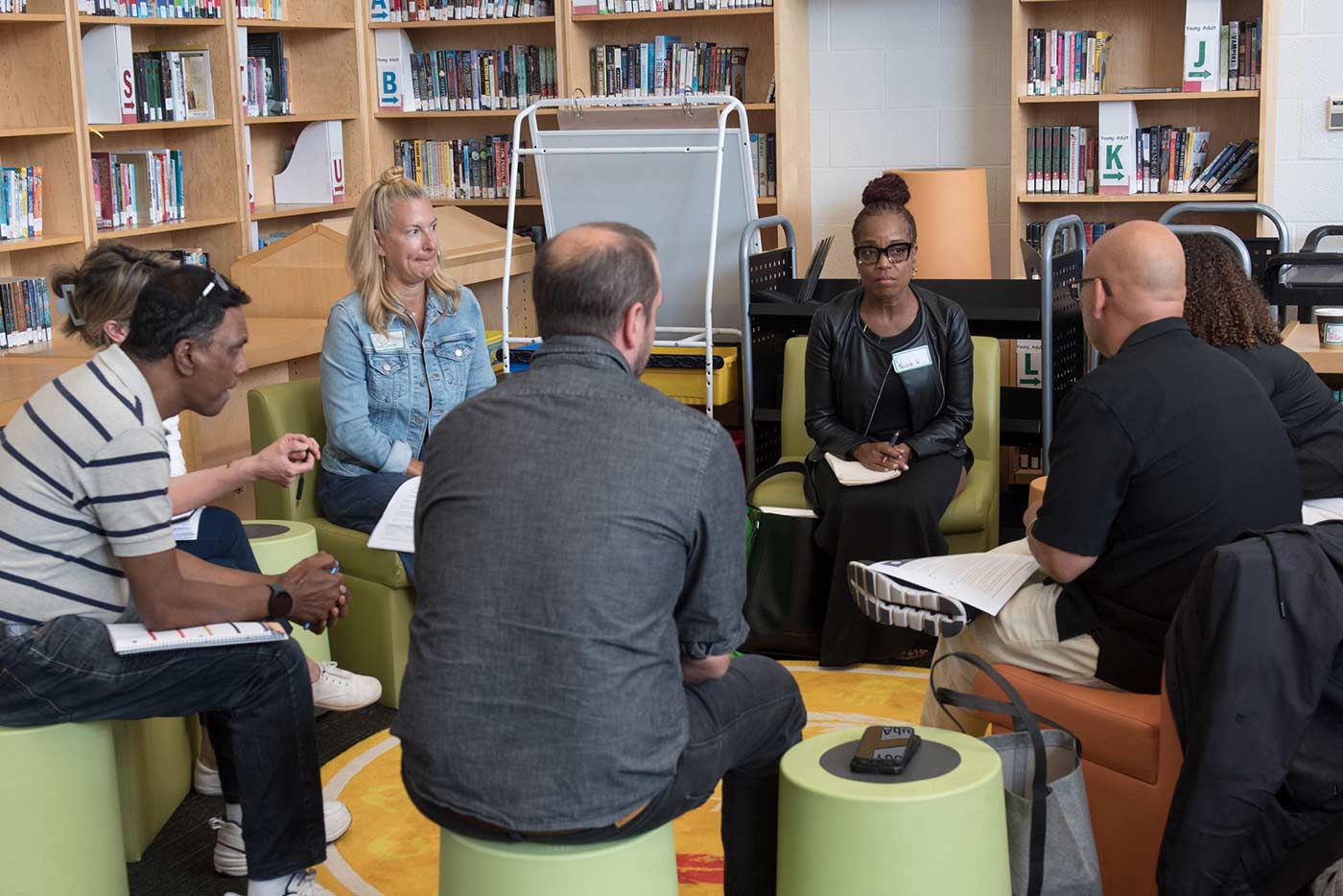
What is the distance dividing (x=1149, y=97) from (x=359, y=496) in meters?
3.13

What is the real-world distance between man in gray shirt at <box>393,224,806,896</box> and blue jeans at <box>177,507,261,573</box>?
1.15m

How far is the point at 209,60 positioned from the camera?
522 centimetres

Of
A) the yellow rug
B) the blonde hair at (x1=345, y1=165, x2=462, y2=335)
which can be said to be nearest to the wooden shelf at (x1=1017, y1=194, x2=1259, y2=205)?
the yellow rug

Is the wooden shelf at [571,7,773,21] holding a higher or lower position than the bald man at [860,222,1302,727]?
higher

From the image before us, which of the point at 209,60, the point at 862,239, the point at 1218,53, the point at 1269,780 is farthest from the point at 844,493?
the point at 209,60

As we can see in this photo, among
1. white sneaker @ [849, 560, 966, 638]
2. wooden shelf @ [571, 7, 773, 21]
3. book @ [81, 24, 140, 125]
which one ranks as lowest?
white sneaker @ [849, 560, 966, 638]

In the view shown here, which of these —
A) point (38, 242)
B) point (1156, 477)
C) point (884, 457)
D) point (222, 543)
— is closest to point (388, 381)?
point (222, 543)

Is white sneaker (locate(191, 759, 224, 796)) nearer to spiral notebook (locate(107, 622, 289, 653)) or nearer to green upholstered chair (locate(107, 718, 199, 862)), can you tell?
green upholstered chair (locate(107, 718, 199, 862))

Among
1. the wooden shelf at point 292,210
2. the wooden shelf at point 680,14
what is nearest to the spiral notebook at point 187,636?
the wooden shelf at point 292,210

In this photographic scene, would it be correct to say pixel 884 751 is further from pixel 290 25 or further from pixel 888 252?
pixel 290 25

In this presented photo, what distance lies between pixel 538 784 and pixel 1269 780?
0.99 m

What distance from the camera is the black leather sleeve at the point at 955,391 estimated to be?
365 cm

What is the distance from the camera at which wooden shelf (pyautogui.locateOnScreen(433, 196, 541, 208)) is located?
5815 mm

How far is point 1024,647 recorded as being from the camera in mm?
2455
